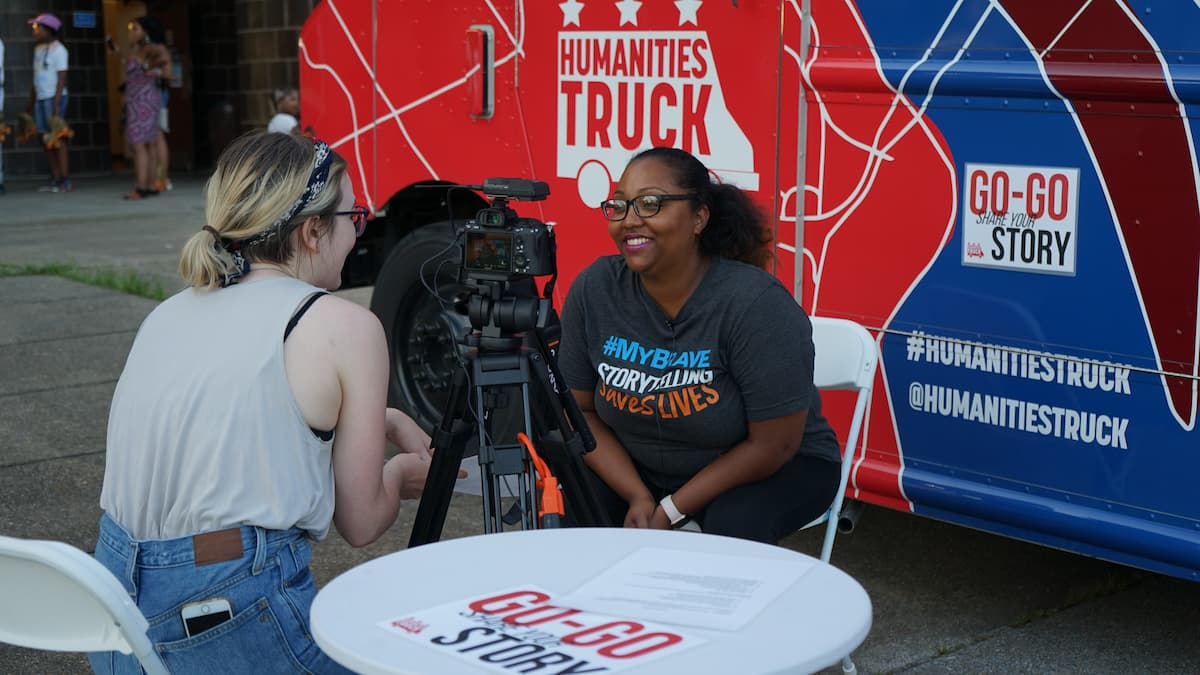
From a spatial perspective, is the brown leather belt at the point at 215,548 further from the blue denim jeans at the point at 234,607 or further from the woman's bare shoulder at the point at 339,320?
the woman's bare shoulder at the point at 339,320

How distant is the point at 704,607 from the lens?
209 cm

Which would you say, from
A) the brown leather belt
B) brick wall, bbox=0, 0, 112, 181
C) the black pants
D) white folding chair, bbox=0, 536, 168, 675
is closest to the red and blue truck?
the black pants

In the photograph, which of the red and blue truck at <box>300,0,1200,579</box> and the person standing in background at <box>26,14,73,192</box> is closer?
the red and blue truck at <box>300,0,1200,579</box>

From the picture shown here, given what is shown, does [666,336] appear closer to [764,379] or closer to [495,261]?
[764,379]

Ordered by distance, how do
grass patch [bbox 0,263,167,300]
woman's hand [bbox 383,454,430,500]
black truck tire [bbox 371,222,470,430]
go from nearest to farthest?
woman's hand [bbox 383,454,430,500] → black truck tire [bbox 371,222,470,430] → grass patch [bbox 0,263,167,300]

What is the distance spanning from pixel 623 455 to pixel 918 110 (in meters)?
1.09

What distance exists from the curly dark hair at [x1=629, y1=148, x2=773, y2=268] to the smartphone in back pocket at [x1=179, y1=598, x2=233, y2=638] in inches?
60.8

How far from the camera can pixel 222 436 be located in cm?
233

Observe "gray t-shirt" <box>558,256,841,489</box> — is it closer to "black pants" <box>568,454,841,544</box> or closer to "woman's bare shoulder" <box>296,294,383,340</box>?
"black pants" <box>568,454,841,544</box>

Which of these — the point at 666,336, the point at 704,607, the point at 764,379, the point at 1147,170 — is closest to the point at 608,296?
the point at 666,336

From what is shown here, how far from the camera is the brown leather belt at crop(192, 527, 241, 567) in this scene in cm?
231

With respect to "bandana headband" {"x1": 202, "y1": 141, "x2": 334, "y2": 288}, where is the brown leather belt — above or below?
below

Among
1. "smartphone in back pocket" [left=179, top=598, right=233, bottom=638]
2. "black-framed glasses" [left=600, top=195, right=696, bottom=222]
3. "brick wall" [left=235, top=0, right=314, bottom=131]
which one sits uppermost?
"brick wall" [left=235, top=0, right=314, bottom=131]

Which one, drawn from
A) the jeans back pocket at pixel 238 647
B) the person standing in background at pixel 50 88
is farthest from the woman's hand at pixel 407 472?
the person standing in background at pixel 50 88
